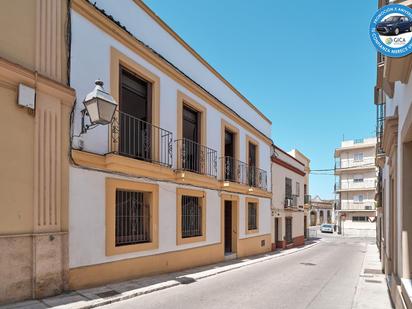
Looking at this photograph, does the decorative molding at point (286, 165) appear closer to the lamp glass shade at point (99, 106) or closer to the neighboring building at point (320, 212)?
the lamp glass shade at point (99, 106)

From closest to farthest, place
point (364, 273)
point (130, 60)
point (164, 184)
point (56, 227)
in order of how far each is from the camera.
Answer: point (56, 227), point (130, 60), point (164, 184), point (364, 273)

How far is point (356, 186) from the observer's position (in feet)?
145

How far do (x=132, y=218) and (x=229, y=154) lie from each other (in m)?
7.28

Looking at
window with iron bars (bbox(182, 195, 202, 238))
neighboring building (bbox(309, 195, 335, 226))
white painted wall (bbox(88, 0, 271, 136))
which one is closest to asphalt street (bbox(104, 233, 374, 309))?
window with iron bars (bbox(182, 195, 202, 238))

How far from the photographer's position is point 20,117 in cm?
570

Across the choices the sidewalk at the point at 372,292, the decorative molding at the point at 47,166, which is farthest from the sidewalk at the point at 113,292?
the sidewalk at the point at 372,292

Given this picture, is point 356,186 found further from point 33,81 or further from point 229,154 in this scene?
point 33,81

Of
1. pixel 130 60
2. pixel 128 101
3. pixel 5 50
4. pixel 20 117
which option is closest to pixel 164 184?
pixel 128 101

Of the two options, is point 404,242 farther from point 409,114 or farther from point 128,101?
point 128,101

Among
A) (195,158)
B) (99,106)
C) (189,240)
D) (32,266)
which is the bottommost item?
(189,240)

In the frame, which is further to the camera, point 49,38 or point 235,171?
point 235,171

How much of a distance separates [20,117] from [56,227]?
2.02 m

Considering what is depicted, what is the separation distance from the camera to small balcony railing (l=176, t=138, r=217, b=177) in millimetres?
10398

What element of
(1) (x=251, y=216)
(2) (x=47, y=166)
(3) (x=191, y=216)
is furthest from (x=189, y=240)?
(1) (x=251, y=216)
